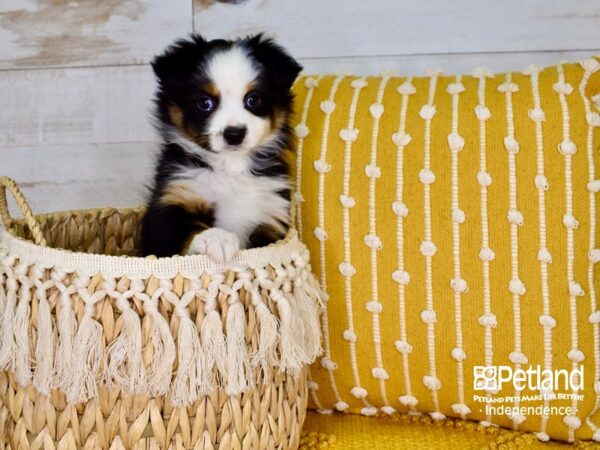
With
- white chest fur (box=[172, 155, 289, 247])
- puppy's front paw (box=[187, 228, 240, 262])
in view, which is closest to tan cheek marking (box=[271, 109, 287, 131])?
white chest fur (box=[172, 155, 289, 247])

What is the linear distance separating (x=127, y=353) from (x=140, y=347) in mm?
22

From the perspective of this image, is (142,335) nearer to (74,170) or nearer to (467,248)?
(467,248)

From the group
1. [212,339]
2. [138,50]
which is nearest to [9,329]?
[212,339]

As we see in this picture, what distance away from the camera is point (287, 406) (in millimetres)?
1079

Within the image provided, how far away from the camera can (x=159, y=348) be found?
0.93m

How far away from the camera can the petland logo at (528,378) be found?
1147 millimetres

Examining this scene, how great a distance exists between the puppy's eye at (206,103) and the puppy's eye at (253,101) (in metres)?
0.06

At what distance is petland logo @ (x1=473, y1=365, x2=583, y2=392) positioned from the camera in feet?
3.76

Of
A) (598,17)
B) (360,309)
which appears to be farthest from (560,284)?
(598,17)

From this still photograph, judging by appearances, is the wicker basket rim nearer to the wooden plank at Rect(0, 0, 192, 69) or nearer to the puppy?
the puppy

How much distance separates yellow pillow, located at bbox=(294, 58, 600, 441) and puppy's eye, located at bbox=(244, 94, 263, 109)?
14 cm

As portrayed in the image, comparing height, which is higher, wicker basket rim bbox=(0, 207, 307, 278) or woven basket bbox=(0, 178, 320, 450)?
wicker basket rim bbox=(0, 207, 307, 278)

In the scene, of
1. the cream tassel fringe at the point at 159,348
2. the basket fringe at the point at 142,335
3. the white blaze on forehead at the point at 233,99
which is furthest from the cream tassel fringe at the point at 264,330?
the white blaze on forehead at the point at 233,99

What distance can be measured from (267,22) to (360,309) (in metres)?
0.88
